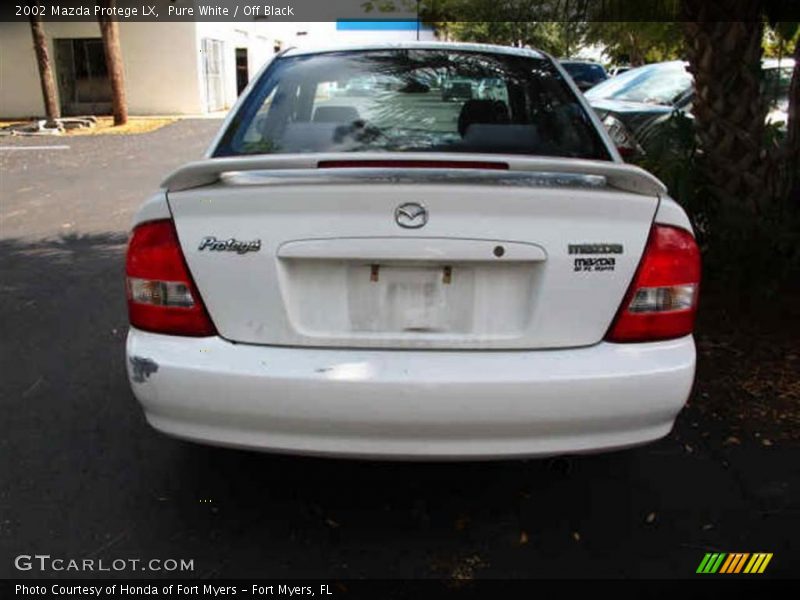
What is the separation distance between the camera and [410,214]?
2324 mm

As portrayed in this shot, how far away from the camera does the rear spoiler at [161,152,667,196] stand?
8.03 feet

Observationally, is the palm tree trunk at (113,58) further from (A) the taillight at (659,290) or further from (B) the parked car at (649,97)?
(A) the taillight at (659,290)

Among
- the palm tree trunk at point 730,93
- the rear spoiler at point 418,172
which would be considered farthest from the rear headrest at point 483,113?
the palm tree trunk at point 730,93

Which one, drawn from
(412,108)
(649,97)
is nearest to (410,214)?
(412,108)

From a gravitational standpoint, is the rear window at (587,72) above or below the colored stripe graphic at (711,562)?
below

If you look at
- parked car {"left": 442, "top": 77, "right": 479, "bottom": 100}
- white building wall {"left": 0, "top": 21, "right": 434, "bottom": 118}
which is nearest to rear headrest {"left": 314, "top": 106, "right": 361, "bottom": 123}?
parked car {"left": 442, "top": 77, "right": 479, "bottom": 100}

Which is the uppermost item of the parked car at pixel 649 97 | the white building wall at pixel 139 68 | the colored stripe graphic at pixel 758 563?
the parked car at pixel 649 97

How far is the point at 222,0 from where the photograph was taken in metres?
25.0

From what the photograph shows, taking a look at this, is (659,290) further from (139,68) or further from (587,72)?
(139,68)

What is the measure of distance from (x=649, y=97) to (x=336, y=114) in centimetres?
632

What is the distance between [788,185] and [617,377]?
9.82 feet

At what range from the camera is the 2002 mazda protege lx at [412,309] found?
231 cm

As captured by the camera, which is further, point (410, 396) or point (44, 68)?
point (44, 68)

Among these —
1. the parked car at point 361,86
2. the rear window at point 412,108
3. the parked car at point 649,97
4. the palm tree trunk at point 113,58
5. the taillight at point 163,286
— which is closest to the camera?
the taillight at point 163,286
